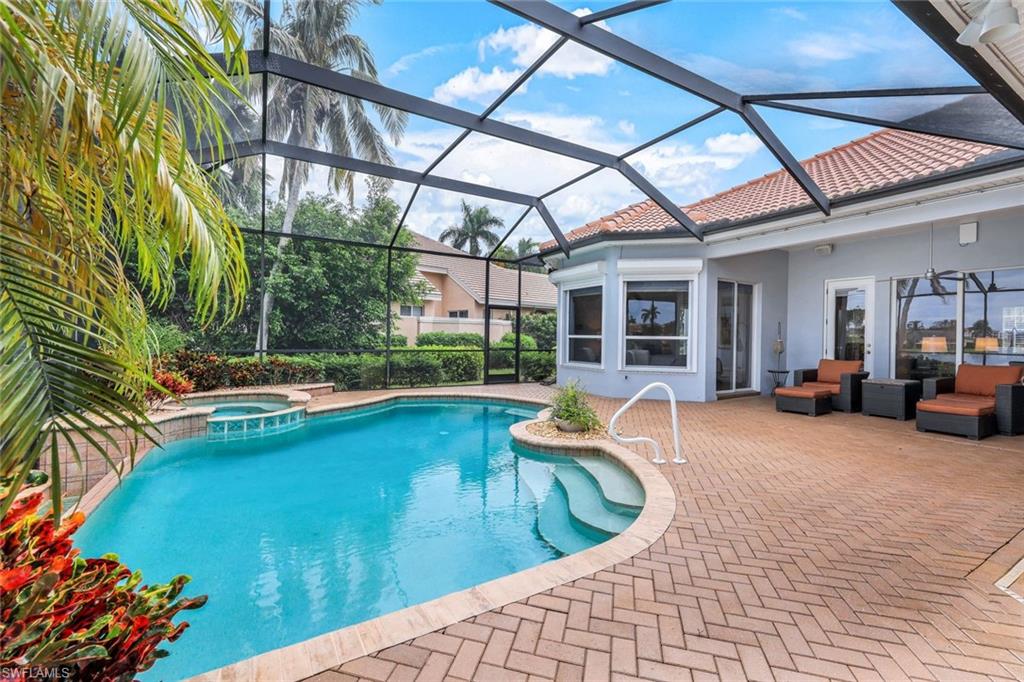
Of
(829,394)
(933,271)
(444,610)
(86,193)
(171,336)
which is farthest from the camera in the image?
(171,336)

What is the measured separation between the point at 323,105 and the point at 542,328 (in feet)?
36.7

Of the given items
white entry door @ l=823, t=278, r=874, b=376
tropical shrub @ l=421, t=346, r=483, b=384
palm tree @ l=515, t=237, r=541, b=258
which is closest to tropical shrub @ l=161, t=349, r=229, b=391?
tropical shrub @ l=421, t=346, r=483, b=384

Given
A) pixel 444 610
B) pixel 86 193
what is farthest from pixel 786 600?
pixel 86 193

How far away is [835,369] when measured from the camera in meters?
9.39

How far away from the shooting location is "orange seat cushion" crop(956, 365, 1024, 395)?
23.8ft

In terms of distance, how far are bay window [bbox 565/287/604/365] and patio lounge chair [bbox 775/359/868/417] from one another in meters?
4.06

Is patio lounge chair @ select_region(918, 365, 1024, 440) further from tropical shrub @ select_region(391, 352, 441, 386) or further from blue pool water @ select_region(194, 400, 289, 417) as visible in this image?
blue pool water @ select_region(194, 400, 289, 417)

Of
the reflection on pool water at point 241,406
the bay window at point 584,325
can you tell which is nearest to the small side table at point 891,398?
the bay window at point 584,325

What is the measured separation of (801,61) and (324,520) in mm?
6512

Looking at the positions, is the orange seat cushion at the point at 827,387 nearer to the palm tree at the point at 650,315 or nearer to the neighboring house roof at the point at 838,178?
the palm tree at the point at 650,315

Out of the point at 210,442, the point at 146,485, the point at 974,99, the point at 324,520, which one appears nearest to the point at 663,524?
the point at 324,520

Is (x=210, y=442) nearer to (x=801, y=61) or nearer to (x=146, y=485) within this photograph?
(x=146, y=485)

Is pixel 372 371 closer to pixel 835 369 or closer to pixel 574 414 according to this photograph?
pixel 574 414

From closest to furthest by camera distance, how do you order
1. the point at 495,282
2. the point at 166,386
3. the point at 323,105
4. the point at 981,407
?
the point at 981,407, the point at 323,105, the point at 166,386, the point at 495,282
